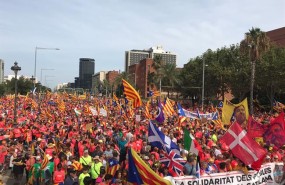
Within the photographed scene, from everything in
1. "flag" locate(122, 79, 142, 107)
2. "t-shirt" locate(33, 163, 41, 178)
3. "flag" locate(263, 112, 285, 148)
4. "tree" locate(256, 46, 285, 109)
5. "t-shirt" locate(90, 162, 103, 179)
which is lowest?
"t-shirt" locate(33, 163, 41, 178)

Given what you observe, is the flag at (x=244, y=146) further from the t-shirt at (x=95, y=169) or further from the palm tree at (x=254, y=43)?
the palm tree at (x=254, y=43)

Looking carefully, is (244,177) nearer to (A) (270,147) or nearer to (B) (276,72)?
(A) (270,147)

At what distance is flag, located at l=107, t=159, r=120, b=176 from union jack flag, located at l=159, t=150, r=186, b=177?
112 centimetres

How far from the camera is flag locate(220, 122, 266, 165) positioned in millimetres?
8375

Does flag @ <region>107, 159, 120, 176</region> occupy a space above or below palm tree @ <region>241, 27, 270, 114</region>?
below

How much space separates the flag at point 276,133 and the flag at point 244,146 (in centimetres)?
439

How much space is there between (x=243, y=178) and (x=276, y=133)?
4.99 m

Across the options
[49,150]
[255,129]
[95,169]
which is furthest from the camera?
[255,129]

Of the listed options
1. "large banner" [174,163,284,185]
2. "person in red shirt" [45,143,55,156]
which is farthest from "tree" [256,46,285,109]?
"large banner" [174,163,284,185]

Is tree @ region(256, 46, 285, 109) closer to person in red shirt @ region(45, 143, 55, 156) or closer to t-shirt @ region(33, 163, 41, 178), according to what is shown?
person in red shirt @ region(45, 143, 55, 156)

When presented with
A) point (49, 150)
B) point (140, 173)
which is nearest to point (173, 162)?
point (140, 173)

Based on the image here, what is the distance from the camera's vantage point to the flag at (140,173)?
714 centimetres

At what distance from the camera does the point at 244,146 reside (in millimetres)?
8562

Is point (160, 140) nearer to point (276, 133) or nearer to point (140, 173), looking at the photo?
point (140, 173)
